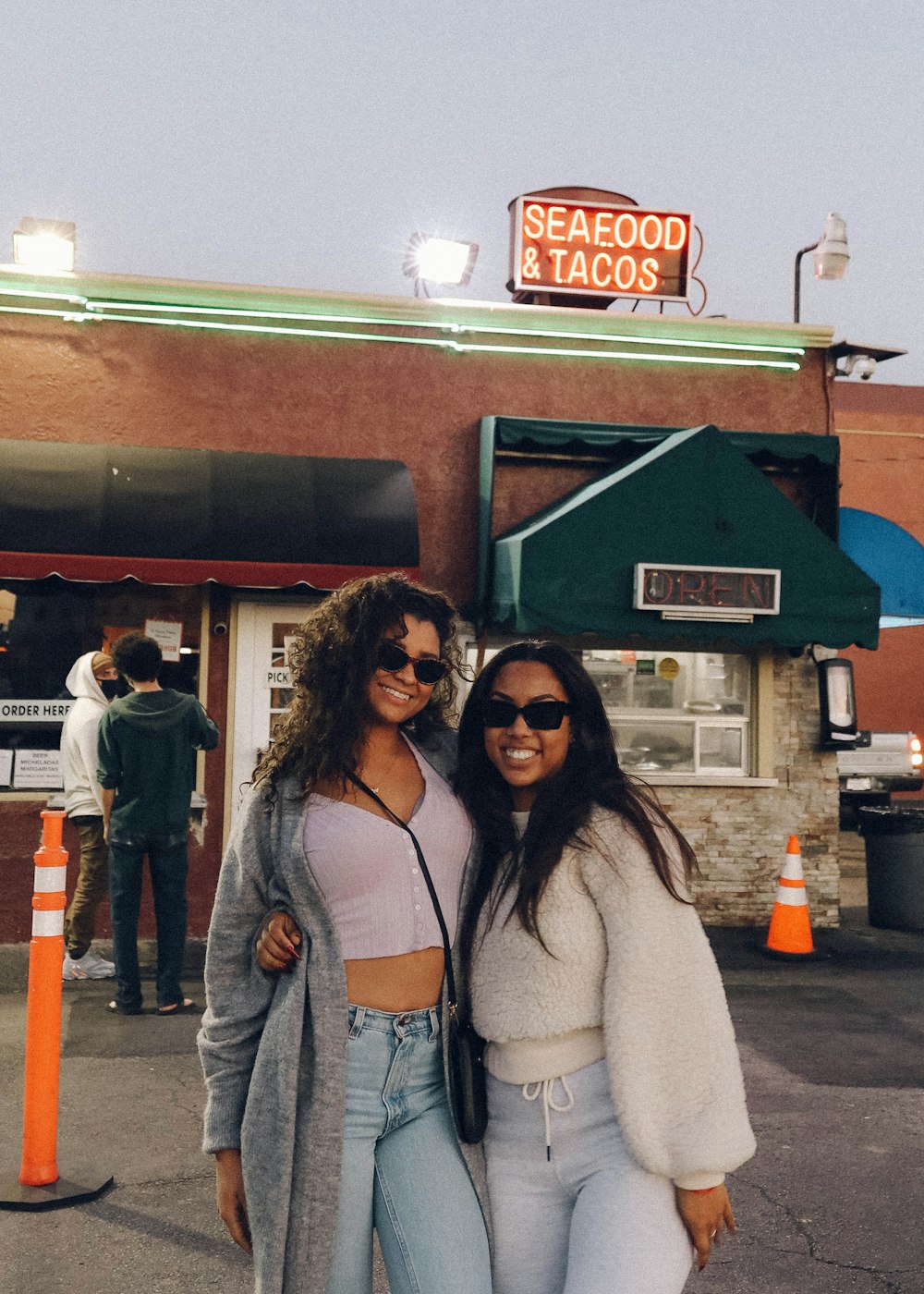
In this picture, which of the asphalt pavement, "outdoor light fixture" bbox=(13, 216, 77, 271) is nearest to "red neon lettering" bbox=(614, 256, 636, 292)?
"outdoor light fixture" bbox=(13, 216, 77, 271)

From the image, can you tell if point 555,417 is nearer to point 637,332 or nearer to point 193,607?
point 637,332

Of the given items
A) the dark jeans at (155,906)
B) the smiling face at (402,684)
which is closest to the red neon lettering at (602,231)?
the dark jeans at (155,906)

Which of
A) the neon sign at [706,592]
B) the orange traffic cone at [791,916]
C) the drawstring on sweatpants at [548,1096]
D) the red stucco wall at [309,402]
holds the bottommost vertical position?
the orange traffic cone at [791,916]

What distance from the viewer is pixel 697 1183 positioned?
7.50ft

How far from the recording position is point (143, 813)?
6.98 m

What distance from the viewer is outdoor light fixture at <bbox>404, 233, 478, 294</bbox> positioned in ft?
34.2

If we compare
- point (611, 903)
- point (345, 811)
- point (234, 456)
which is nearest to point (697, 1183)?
point (611, 903)

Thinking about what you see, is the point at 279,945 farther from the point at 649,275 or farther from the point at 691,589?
the point at 649,275

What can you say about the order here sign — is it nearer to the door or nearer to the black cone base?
the door

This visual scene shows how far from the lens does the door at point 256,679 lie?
31.3 ft

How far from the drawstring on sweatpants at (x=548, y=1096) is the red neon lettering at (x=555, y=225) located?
9400mm

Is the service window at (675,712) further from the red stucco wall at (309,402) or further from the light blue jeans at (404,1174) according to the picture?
the light blue jeans at (404,1174)

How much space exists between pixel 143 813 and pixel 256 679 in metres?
2.69

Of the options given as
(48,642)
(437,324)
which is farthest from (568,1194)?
(437,324)
